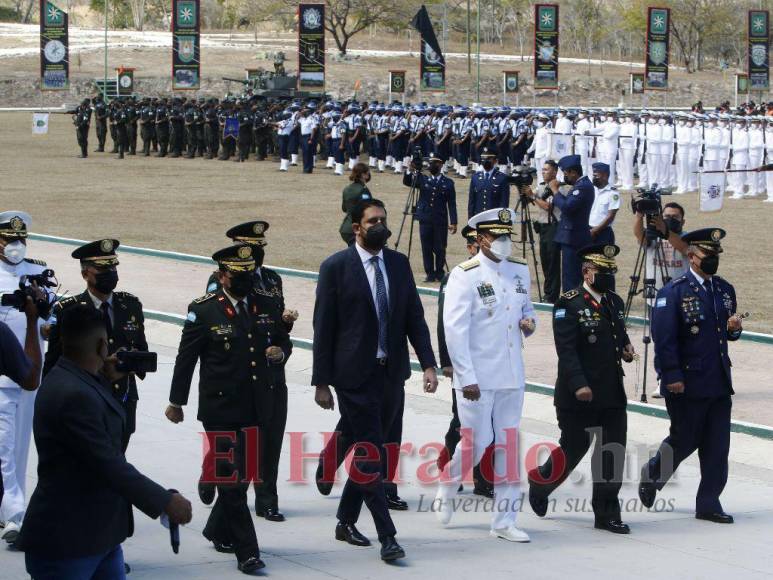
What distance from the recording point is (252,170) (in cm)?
3778

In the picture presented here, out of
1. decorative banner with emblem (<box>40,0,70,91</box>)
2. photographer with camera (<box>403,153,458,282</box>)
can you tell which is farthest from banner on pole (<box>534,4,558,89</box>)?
photographer with camera (<box>403,153,458,282</box>)

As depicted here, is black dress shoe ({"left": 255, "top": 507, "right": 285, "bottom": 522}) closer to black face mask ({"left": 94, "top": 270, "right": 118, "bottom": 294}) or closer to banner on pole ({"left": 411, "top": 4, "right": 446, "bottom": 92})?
black face mask ({"left": 94, "top": 270, "right": 118, "bottom": 294})

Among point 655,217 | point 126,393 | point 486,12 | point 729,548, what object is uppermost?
point 486,12

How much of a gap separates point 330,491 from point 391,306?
5.50ft

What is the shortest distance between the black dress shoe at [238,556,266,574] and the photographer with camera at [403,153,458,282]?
37.0 ft

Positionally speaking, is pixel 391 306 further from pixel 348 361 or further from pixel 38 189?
pixel 38 189

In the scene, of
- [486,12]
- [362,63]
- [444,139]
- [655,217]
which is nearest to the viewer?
[655,217]

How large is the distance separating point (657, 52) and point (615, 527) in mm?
41323

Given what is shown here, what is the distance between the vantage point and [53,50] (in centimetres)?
4966

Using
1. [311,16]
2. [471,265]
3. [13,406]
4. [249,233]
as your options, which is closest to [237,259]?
[249,233]

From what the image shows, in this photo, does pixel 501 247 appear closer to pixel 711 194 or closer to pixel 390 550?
pixel 390 550

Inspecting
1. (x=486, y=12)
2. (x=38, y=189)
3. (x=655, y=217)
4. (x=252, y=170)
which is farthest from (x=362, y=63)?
(x=655, y=217)

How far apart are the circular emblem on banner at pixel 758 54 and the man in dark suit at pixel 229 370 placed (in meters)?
45.4

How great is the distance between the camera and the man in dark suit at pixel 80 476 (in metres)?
5.23
